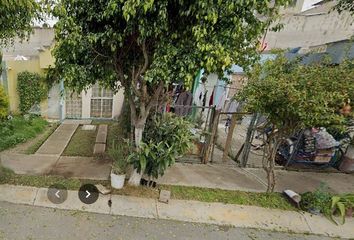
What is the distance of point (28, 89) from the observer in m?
8.70

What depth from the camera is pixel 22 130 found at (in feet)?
24.2

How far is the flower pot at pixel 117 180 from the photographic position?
4633 millimetres

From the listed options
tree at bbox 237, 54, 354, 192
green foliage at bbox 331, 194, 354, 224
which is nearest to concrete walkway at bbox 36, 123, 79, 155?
tree at bbox 237, 54, 354, 192

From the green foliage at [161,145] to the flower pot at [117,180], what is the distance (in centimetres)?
35

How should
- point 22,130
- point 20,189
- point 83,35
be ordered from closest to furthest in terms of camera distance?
point 83,35 → point 20,189 → point 22,130

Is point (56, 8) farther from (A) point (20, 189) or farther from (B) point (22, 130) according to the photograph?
(B) point (22, 130)

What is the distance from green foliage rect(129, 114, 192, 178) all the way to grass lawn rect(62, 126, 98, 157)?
2.17m

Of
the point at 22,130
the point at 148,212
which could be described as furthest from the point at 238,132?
the point at 22,130

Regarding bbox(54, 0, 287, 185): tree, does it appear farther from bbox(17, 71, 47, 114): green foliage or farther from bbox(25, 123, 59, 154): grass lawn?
bbox(17, 71, 47, 114): green foliage

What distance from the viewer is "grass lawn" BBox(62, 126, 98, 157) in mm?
6328

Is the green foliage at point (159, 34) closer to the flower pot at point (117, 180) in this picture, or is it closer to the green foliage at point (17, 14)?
the green foliage at point (17, 14)

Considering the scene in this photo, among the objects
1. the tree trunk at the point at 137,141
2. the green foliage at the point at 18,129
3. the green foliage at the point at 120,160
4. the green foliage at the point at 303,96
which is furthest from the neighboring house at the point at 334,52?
the green foliage at the point at 18,129

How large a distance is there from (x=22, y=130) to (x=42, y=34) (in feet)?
22.6

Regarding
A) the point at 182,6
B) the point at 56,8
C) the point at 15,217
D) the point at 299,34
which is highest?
the point at 299,34
